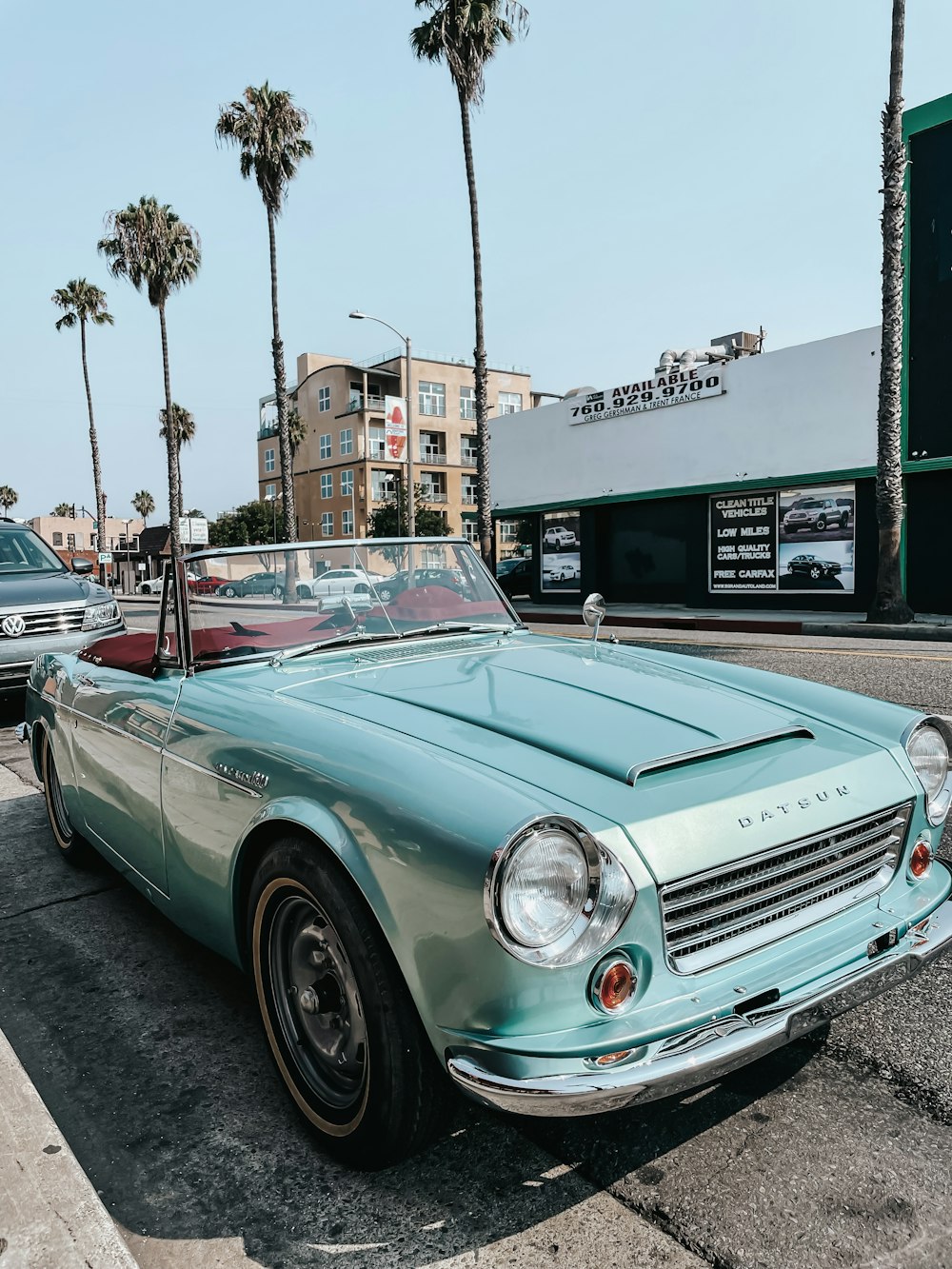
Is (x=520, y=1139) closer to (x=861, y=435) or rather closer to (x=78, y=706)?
(x=78, y=706)

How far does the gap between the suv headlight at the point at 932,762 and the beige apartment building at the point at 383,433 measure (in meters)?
55.0

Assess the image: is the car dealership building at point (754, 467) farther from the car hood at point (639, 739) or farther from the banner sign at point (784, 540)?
the car hood at point (639, 739)

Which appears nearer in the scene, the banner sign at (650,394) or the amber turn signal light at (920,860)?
the amber turn signal light at (920,860)

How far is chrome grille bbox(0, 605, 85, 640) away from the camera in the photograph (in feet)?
24.4

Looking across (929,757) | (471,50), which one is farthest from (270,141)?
(929,757)

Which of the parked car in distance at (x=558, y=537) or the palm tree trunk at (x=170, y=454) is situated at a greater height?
the palm tree trunk at (x=170, y=454)

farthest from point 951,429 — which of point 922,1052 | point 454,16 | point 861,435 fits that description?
point 922,1052

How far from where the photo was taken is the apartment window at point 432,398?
→ 59.0 meters

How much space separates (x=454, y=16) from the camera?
2145cm

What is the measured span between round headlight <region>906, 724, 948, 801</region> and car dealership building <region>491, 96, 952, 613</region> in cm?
1724

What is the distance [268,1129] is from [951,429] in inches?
738

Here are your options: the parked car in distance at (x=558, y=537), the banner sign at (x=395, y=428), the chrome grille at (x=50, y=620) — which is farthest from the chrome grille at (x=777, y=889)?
the banner sign at (x=395, y=428)

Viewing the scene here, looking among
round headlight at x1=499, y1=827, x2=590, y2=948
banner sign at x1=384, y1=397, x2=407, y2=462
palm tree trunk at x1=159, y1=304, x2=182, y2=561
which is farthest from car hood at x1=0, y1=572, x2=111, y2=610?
palm tree trunk at x1=159, y1=304, x2=182, y2=561

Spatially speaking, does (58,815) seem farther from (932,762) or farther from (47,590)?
(47,590)
